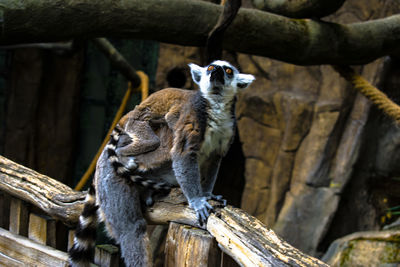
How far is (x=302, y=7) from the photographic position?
144 inches

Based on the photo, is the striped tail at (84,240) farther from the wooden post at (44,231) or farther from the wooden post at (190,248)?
the wooden post at (190,248)

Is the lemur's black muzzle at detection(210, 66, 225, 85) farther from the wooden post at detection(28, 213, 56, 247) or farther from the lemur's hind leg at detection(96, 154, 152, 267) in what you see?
the wooden post at detection(28, 213, 56, 247)

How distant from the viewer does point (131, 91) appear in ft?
15.7

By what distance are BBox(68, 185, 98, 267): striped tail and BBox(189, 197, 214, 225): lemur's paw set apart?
57cm

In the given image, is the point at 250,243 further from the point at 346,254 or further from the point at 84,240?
the point at 346,254

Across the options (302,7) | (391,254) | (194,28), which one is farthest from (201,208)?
(391,254)

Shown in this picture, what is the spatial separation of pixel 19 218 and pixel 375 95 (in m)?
3.08

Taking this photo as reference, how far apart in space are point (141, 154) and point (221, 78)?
64 cm

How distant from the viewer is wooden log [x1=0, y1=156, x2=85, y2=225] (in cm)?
231

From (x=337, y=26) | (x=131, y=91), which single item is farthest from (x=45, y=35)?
(x=337, y=26)

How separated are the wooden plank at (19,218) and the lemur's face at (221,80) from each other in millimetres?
1263

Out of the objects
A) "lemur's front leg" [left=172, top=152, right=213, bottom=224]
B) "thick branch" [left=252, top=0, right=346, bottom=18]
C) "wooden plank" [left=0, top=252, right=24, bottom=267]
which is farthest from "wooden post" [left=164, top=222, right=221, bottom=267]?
"thick branch" [left=252, top=0, right=346, bottom=18]

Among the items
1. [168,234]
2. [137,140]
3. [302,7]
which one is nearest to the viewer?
[168,234]

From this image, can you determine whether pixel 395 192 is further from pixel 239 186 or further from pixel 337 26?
pixel 337 26
